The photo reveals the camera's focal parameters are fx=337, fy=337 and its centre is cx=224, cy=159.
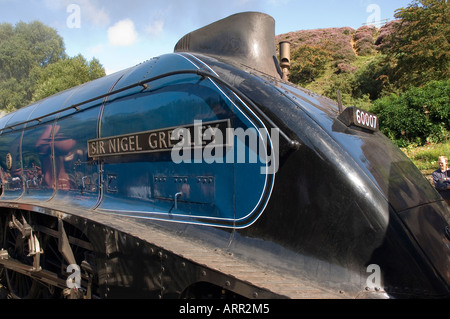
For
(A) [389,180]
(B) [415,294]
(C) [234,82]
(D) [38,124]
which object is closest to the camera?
(B) [415,294]

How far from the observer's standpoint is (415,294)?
1699mm

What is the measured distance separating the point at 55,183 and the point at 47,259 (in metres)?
0.98

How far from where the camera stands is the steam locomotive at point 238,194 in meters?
1.83

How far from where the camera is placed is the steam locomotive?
183cm

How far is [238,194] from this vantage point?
7.67 feet

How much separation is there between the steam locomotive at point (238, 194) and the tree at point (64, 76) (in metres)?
24.4

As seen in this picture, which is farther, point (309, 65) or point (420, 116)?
point (309, 65)

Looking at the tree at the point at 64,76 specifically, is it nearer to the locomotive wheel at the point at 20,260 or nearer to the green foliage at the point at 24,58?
the green foliage at the point at 24,58

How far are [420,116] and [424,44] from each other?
601 centimetres

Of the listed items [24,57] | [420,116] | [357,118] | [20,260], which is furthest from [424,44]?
[24,57]

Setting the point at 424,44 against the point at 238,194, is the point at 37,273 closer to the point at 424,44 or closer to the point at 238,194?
the point at 238,194

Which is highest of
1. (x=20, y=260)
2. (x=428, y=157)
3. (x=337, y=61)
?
(x=337, y=61)

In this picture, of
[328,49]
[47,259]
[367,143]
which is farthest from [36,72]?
[367,143]

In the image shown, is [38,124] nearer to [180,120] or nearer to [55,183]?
[55,183]
